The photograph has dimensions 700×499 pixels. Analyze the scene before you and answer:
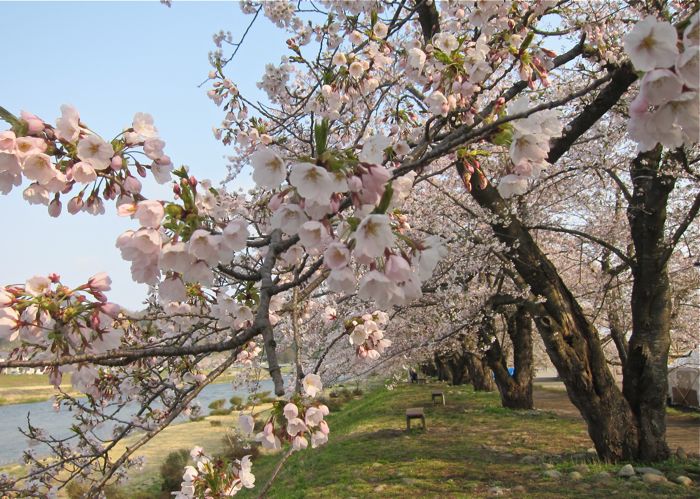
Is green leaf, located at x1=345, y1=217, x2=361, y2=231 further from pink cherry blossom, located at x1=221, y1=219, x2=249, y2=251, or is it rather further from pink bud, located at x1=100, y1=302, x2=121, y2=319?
pink bud, located at x1=100, y1=302, x2=121, y2=319

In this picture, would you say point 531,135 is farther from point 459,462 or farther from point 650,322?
point 459,462

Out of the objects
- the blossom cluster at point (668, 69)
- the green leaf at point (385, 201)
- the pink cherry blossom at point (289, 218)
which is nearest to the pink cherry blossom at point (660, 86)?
the blossom cluster at point (668, 69)

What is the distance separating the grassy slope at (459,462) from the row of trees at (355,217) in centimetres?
88

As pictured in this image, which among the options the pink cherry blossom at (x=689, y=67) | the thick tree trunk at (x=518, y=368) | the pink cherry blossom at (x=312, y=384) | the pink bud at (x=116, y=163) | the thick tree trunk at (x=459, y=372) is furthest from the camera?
the thick tree trunk at (x=459, y=372)

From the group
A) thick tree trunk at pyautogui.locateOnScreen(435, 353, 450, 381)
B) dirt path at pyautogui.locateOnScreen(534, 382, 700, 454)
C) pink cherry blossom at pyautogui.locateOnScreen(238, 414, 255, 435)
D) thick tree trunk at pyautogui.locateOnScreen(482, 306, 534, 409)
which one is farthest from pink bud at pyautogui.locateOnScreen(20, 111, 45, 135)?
thick tree trunk at pyautogui.locateOnScreen(435, 353, 450, 381)

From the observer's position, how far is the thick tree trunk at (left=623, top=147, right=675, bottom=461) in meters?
5.29

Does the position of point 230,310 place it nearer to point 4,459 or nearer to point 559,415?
point 559,415

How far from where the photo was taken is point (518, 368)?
10.8 meters

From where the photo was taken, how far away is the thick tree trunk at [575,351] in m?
5.32

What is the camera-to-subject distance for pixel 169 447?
1722cm

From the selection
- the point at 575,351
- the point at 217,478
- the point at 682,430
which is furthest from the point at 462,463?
the point at 682,430

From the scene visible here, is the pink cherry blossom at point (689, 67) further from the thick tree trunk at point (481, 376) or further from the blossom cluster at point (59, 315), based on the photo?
the thick tree trunk at point (481, 376)

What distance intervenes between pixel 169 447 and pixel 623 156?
16.9 m

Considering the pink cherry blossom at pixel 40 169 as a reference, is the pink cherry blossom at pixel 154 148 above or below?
above
